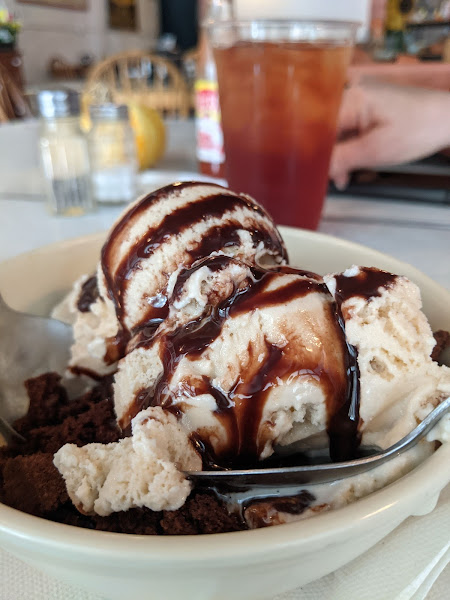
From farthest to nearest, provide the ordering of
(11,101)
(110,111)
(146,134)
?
(11,101), (146,134), (110,111)

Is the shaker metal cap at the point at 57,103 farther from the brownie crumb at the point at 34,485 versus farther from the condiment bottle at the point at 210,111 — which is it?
the brownie crumb at the point at 34,485

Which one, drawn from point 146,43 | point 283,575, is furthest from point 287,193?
point 146,43

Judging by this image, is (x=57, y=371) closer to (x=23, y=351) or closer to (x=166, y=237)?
(x=23, y=351)

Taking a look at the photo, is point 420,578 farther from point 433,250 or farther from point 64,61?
point 64,61

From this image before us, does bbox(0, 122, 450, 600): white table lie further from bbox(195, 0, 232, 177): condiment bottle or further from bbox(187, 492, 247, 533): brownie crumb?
bbox(187, 492, 247, 533): brownie crumb

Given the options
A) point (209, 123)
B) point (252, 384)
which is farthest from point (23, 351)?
point (209, 123)

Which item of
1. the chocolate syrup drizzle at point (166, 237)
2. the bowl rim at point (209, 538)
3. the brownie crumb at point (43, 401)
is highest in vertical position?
the chocolate syrup drizzle at point (166, 237)

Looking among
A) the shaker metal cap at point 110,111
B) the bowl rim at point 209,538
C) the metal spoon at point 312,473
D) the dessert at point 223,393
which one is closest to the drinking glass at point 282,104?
the shaker metal cap at point 110,111
